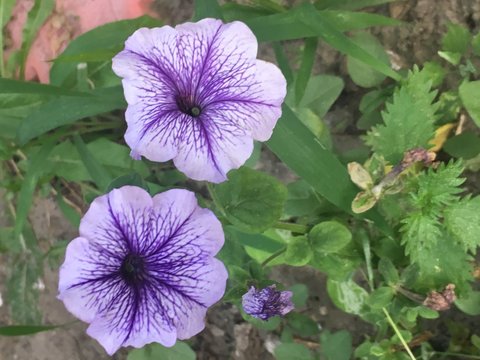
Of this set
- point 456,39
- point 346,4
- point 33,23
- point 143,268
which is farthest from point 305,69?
point 33,23

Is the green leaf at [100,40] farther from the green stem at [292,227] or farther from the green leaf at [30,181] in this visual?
the green stem at [292,227]

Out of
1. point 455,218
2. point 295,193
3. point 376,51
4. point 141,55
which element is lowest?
point 295,193

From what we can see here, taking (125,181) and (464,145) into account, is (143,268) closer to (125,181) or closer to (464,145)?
(125,181)

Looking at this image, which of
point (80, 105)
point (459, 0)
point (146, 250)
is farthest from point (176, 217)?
point (459, 0)

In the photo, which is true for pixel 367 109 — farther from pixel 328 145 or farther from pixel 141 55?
pixel 141 55

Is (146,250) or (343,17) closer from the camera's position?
(146,250)

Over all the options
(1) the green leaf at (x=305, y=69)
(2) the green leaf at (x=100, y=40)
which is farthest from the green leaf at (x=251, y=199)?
(2) the green leaf at (x=100, y=40)
